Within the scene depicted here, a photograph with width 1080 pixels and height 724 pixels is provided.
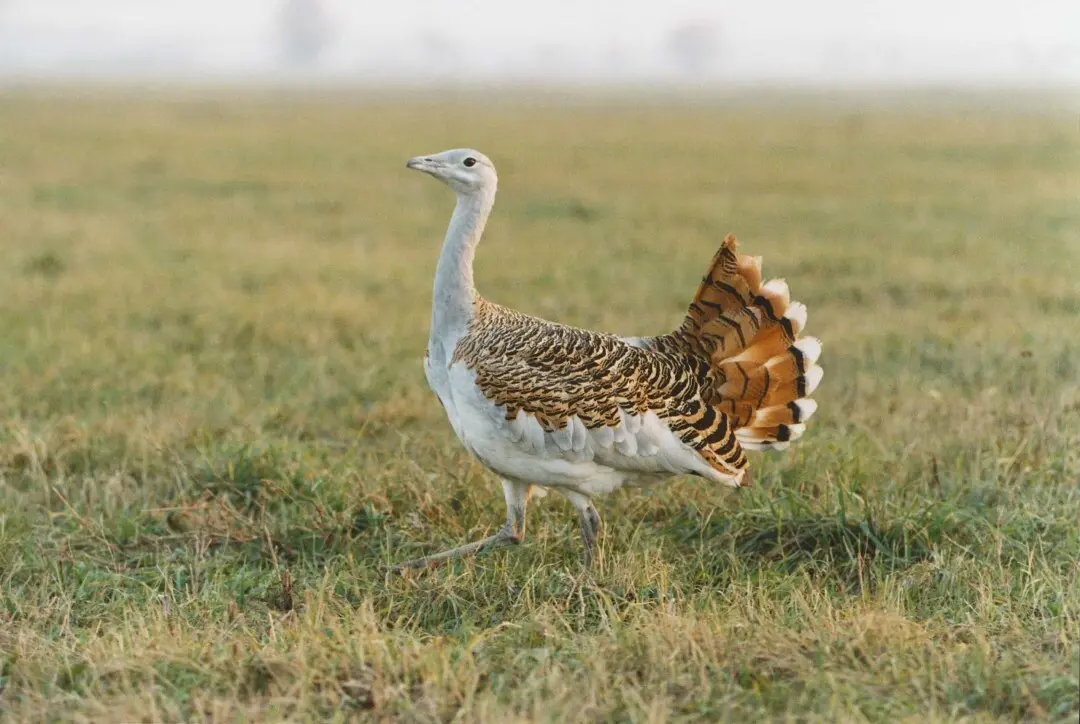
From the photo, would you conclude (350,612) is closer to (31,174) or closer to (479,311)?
(479,311)

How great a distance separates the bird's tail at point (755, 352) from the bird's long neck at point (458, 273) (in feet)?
2.71

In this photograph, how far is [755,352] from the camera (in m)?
4.16

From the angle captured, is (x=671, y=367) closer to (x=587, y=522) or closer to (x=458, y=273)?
(x=587, y=522)

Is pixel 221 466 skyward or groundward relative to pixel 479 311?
groundward

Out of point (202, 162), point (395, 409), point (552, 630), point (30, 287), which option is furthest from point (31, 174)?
point (552, 630)

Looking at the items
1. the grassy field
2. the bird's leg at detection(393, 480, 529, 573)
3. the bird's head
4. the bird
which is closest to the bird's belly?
the bird

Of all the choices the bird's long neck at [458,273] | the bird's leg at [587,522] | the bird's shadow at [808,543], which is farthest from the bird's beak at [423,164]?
the bird's shadow at [808,543]

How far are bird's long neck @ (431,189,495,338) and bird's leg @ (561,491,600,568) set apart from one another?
2.18 ft

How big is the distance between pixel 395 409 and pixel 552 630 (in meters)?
2.61

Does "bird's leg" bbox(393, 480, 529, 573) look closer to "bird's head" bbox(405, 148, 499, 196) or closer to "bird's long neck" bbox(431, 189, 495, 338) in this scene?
"bird's long neck" bbox(431, 189, 495, 338)

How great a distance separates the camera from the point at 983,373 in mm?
6219

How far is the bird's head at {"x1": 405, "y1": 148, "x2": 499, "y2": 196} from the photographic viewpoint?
13.0ft

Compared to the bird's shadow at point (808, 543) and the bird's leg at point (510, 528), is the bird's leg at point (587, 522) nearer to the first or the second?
the bird's leg at point (510, 528)

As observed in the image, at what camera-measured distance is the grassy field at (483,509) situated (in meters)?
2.92
